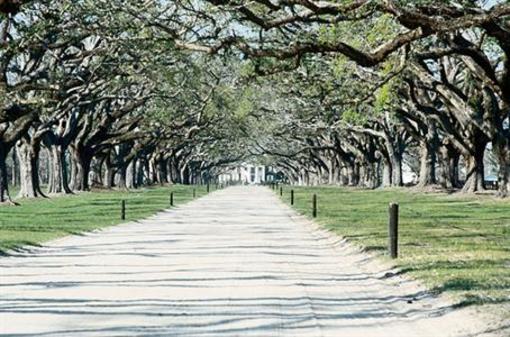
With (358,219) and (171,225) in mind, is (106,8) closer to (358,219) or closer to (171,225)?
(171,225)

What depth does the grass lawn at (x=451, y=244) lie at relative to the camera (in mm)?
12531

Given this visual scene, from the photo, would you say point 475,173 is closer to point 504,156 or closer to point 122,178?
point 504,156

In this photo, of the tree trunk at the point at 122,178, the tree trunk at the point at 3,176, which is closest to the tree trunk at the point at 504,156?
the tree trunk at the point at 3,176

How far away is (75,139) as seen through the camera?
64.9 meters

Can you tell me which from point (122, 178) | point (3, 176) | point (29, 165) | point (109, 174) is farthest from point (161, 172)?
point (3, 176)

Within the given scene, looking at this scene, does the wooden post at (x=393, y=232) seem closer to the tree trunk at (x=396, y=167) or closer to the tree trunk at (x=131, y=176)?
the tree trunk at (x=396, y=167)

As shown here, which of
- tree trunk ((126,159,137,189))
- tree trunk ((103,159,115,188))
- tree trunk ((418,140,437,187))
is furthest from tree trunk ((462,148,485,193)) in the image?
tree trunk ((126,159,137,189))

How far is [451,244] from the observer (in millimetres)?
19594

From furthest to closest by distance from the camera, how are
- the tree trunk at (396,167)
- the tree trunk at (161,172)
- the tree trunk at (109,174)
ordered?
the tree trunk at (161,172) → the tree trunk at (109,174) → the tree trunk at (396,167)

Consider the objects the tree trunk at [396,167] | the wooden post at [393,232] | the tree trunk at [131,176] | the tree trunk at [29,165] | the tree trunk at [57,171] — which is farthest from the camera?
the tree trunk at [131,176]

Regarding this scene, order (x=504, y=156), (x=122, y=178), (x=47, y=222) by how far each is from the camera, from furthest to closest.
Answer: (x=122, y=178) < (x=504, y=156) < (x=47, y=222)

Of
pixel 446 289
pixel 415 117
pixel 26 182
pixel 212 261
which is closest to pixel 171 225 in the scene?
pixel 212 261

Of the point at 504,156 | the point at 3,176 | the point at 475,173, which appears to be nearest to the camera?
the point at 504,156

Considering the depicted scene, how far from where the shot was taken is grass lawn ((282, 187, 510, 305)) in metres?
12.5
